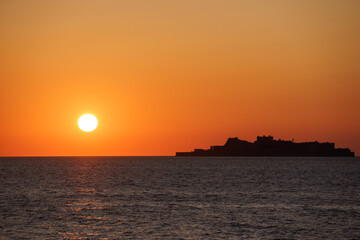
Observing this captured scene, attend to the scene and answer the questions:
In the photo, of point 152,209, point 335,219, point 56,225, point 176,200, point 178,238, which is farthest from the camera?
point 176,200

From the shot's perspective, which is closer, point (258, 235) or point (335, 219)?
point (258, 235)

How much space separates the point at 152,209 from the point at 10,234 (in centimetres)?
2190

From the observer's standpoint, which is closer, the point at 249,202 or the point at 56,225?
the point at 56,225

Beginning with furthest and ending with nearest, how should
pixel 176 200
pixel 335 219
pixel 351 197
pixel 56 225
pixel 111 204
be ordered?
pixel 351 197
pixel 176 200
pixel 111 204
pixel 335 219
pixel 56 225

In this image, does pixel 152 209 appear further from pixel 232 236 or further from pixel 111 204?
pixel 232 236

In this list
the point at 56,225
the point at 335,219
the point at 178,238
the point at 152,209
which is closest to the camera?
the point at 178,238

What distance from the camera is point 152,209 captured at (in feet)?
211

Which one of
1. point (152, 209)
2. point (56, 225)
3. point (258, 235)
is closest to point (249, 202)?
point (152, 209)

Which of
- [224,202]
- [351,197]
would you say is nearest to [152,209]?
[224,202]

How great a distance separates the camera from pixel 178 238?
45.1 meters

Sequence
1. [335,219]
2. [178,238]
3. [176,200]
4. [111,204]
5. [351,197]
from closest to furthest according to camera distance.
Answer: [178,238] → [335,219] → [111,204] → [176,200] → [351,197]

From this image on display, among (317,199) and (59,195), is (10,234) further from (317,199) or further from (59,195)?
(317,199)

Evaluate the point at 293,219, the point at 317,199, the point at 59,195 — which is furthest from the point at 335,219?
the point at 59,195

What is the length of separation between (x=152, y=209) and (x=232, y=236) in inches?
776
